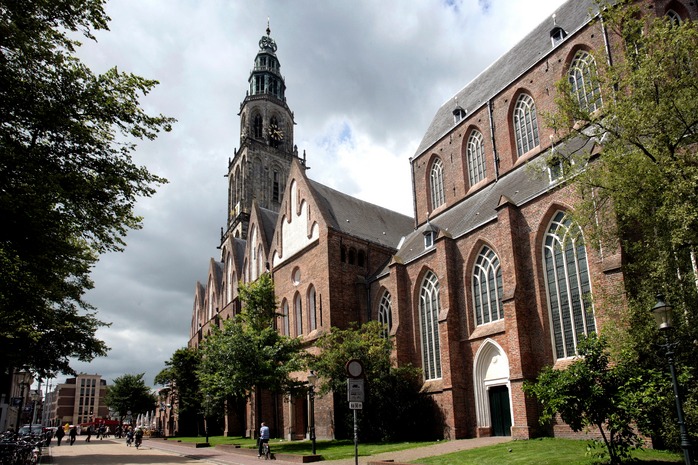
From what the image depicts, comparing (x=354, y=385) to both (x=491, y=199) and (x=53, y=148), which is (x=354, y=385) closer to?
(x=53, y=148)

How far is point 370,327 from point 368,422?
474 cm

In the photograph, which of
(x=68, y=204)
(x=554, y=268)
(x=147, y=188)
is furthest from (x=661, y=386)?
(x=68, y=204)

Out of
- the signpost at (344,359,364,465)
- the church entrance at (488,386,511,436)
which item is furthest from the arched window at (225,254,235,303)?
the signpost at (344,359,364,465)

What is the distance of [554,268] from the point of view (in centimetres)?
2200

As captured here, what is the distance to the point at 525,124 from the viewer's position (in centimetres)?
2980

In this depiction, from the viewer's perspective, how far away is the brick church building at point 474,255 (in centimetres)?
2145

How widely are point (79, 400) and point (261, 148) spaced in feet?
415

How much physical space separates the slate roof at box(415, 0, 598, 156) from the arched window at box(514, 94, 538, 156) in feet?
4.89

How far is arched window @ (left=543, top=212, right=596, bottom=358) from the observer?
20.7 meters

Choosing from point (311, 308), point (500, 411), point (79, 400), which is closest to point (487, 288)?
point (500, 411)

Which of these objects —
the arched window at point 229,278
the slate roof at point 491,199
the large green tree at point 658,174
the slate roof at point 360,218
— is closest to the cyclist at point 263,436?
the slate roof at point 491,199

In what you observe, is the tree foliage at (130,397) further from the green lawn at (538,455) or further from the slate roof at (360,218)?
the green lawn at (538,455)

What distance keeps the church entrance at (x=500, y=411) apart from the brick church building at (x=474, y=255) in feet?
0.19

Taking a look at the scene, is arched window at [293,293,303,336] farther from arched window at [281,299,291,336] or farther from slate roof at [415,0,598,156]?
slate roof at [415,0,598,156]
